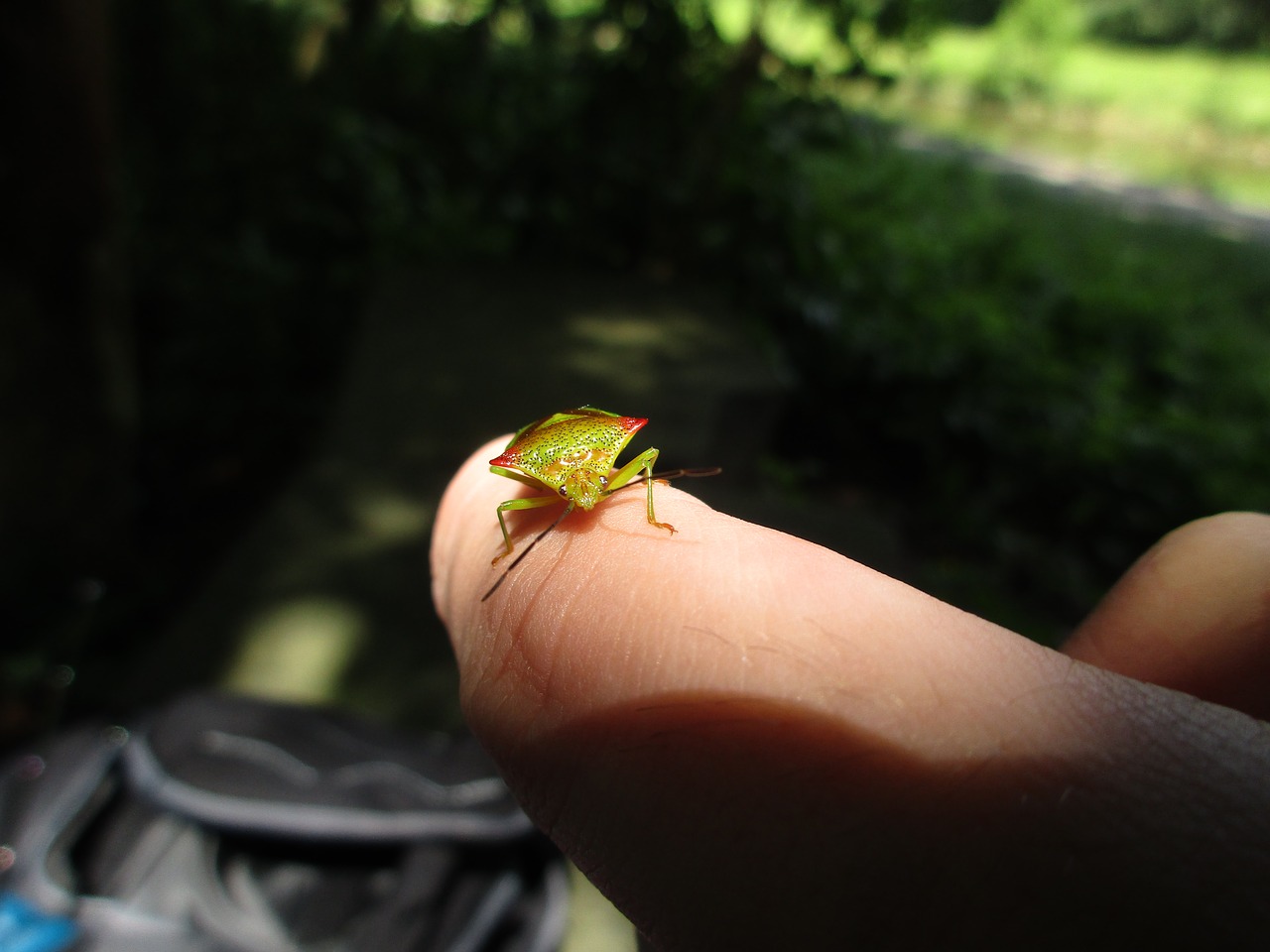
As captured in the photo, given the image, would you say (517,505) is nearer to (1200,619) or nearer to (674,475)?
(674,475)

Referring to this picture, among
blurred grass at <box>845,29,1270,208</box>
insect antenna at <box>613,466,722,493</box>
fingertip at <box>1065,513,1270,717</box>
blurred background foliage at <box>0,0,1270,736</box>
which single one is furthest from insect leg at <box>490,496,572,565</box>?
blurred grass at <box>845,29,1270,208</box>

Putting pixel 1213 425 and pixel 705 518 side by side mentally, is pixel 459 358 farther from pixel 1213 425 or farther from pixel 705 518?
pixel 1213 425

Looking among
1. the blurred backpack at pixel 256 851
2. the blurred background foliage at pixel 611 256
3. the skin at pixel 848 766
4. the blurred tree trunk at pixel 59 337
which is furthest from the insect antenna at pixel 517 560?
the blurred tree trunk at pixel 59 337

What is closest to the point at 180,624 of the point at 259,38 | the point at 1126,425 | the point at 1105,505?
the point at 1105,505

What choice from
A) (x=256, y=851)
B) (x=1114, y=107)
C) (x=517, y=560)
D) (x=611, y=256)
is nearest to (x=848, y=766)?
(x=517, y=560)

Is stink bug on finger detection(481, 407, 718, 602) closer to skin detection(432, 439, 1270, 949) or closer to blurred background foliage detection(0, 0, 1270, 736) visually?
skin detection(432, 439, 1270, 949)

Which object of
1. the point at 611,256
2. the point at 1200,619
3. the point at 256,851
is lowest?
the point at 256,851

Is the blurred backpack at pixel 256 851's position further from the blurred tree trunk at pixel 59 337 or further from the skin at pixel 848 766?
the blurred tree trunk at pixel 59 337
